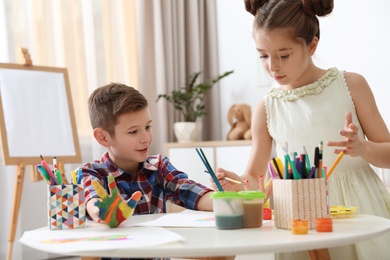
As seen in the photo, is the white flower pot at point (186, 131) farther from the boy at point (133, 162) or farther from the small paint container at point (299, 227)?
the small paint container at point (299, 227)

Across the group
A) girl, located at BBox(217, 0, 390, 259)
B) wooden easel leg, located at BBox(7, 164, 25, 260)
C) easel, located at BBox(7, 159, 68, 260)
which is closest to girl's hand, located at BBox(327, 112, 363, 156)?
girl, located at BBox(217, 0, 390, 259)

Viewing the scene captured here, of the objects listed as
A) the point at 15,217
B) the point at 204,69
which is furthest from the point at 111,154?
the point at 204,69

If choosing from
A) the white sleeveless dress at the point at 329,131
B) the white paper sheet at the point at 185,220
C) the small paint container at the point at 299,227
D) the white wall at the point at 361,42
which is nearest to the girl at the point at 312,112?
the white sleeveless dress at the point at 329,131

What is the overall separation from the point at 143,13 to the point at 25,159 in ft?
4.83

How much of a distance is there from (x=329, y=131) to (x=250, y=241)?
70 cm

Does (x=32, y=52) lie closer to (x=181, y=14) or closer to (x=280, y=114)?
(x=181, y=14)

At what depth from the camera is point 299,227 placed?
3.65 ft

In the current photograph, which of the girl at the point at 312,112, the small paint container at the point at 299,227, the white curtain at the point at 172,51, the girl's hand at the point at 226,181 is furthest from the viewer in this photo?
the white curtain at the point at 172,51

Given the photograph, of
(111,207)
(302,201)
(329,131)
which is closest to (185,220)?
(111,207)

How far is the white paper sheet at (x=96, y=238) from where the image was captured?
3.41 ft

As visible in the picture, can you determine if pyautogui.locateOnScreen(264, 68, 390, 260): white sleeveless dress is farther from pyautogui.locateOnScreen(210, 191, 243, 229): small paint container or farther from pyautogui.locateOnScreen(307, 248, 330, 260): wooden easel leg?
pyautogui.locateOnScreen(210, 191, 243, 229): small paint container

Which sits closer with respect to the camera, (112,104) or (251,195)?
(251,195)

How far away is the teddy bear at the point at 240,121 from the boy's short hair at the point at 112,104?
7.53 ft

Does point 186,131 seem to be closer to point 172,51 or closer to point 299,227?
point 172,51
